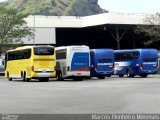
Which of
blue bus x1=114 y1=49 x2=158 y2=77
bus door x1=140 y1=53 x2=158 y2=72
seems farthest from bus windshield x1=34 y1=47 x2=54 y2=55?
bus door x1=140 y1=53 x2=158 y2=72

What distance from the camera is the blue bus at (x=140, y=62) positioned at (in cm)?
4712

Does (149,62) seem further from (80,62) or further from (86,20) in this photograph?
(86,20)

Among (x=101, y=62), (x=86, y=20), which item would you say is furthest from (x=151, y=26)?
(x=101, y=62)

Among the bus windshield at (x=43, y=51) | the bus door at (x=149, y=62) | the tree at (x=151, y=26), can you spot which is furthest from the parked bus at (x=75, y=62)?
the tree at (x=151, y=26)

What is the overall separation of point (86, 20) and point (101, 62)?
3157cm

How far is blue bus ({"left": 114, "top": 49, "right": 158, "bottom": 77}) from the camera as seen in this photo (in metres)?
47.1

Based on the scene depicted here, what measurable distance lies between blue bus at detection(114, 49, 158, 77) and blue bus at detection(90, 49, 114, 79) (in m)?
4.11

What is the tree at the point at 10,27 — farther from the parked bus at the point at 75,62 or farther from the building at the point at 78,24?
the parked bus at the point at 75,62

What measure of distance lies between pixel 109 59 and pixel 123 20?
26724 mm

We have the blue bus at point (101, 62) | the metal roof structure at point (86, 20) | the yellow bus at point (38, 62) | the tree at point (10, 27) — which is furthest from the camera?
the metal roof structure at point (86, 20)

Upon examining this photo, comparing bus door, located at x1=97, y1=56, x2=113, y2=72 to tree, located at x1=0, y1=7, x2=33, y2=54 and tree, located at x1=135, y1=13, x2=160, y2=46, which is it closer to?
tree, located at x1=0, y1=7, x2=33, y2=54

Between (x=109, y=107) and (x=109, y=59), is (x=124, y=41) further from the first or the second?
(x=109, y=107)

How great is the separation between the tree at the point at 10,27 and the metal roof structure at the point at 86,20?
31.2 ft

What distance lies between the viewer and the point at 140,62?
4706 centimetres
